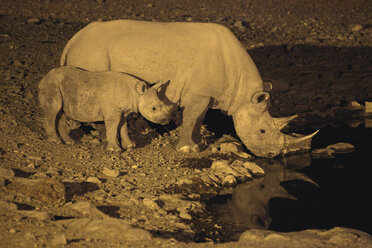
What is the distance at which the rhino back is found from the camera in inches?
321

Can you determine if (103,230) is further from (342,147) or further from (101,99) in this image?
(342,147)

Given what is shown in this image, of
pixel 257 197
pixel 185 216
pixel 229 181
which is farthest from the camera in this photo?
pixel 229 181

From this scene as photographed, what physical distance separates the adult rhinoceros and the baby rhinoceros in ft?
1.19

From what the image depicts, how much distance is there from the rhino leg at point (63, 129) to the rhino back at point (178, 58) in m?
0.81

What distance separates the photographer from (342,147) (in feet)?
28.8

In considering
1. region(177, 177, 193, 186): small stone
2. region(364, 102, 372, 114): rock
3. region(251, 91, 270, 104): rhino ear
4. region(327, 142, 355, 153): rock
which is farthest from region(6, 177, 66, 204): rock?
region(364, 102, 372, 114): rock

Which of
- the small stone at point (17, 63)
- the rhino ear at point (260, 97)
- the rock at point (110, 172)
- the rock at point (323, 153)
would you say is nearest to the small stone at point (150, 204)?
the rock at point (110, 172)

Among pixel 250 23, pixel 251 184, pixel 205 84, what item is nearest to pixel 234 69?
pixel 205 84

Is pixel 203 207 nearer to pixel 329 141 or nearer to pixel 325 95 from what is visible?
pixel 329 141

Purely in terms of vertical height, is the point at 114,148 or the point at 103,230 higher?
the point at 103,230

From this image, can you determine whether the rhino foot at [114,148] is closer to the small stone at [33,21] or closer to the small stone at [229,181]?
the small stone at [229,181]

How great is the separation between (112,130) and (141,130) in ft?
3.92

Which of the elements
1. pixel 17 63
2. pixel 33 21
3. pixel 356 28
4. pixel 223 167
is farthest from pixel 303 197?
pixel 356 28

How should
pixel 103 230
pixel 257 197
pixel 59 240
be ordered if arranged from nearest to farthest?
pixel 59 240, pixel 103 230, pixel 257 197
